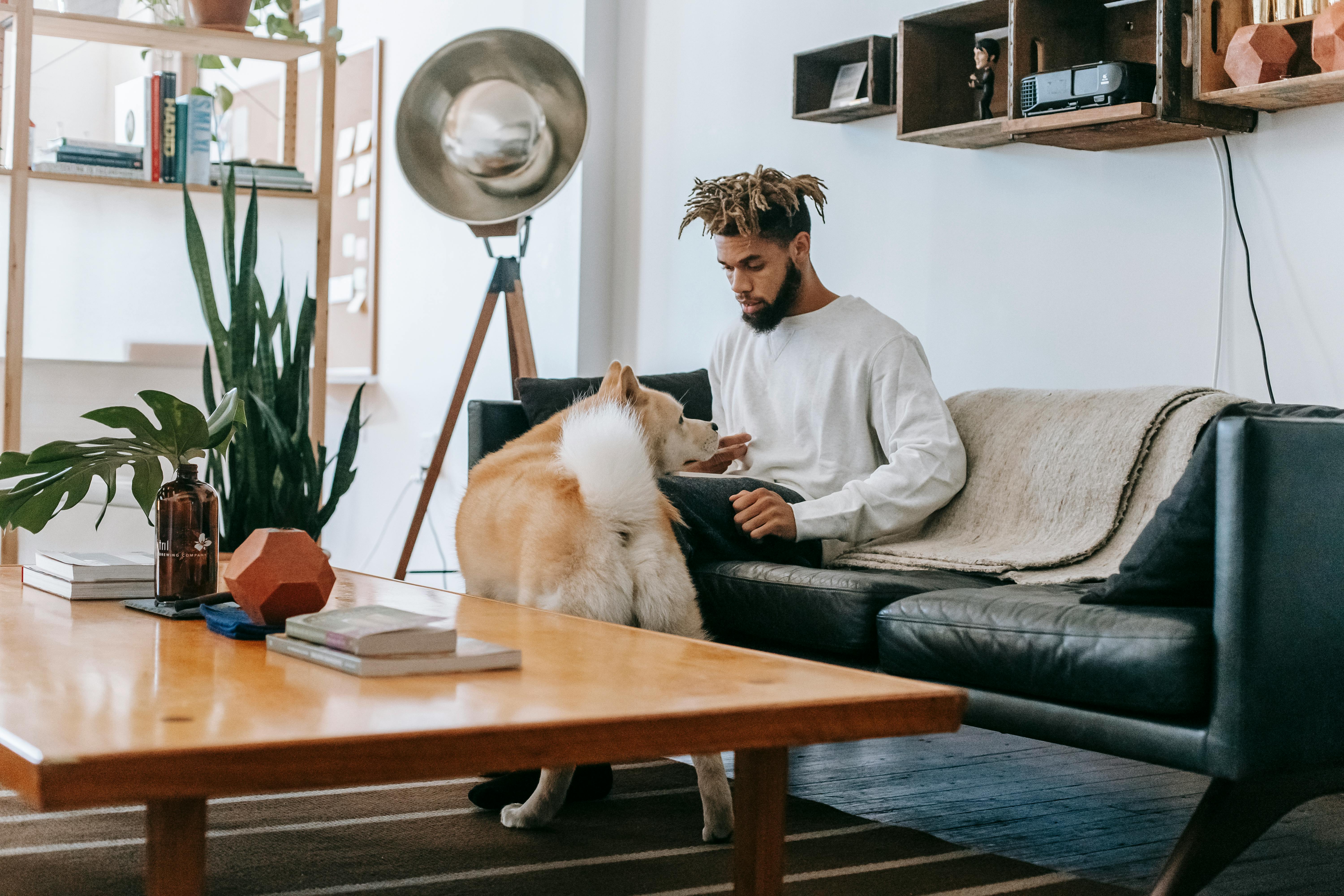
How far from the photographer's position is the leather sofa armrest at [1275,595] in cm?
158

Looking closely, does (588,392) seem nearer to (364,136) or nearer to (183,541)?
(183,541)

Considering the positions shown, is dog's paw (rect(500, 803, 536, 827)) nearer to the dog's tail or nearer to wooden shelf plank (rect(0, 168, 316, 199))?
the dog's tail

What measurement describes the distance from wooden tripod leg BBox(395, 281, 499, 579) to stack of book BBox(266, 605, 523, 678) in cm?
237

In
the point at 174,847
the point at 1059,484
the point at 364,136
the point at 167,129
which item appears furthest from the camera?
the point at 364,136

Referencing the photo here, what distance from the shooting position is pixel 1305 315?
2.50m

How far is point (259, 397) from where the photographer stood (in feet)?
10.9

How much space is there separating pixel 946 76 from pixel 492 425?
1297 mm

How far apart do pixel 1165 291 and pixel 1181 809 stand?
3.45 feet

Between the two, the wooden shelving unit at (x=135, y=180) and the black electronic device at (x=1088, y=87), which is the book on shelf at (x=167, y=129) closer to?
the wooden shelving unit at (x=135, y=180)

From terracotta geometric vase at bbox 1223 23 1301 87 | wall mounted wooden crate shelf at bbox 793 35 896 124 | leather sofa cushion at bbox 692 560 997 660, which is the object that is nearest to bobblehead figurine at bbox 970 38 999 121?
wall mounted wooden crate shelf at bbox 793 35 896 124

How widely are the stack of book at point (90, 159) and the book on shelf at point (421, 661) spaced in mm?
2849

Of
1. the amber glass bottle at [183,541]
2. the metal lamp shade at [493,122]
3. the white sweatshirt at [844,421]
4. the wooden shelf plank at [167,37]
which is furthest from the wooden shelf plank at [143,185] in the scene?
the amber glass bottle at [183,541]

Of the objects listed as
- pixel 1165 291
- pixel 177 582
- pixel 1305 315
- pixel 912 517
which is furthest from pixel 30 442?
pixel 1305 315

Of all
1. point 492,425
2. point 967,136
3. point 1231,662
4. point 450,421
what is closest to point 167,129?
point 450,421
